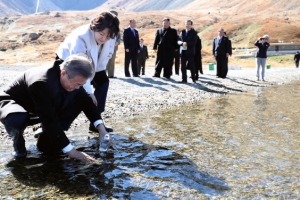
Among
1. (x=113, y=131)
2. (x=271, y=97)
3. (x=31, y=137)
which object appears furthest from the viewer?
(x=271, y=97)

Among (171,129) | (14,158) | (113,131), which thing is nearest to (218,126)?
(171,129)

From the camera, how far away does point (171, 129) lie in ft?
19.1

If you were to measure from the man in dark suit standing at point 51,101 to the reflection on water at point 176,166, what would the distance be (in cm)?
30

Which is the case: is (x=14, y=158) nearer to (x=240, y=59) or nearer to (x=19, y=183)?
(x=19, y=183)

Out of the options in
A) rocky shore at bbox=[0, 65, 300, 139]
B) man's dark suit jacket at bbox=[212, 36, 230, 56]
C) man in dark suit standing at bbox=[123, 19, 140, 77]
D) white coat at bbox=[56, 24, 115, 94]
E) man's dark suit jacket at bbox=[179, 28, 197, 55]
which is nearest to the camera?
white coat at bbox=[56, 24, 115, 94]

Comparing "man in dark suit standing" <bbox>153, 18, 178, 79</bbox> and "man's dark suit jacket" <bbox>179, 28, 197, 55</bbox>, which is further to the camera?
"man in dark suit standing" <bbox>153, 18, 178, 79</bbox>

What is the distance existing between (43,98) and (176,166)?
1496 millimetres

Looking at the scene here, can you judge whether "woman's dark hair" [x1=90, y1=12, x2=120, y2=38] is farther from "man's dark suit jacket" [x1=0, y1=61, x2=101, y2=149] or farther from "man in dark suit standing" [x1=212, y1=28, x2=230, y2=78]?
"man in dark suit standing" [x1=212, y1=28, x2=230, y2=78]

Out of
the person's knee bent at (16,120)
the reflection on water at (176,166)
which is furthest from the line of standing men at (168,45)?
the person's knee bent at (16,120)

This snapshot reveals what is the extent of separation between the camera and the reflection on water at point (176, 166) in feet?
11.0

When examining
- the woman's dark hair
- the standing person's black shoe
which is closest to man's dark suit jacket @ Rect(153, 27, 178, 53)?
the woman's dark hair

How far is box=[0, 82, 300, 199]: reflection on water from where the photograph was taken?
11.0ft

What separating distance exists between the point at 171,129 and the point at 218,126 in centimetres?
80

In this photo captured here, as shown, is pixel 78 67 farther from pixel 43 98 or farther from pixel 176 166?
pixel 176 166
